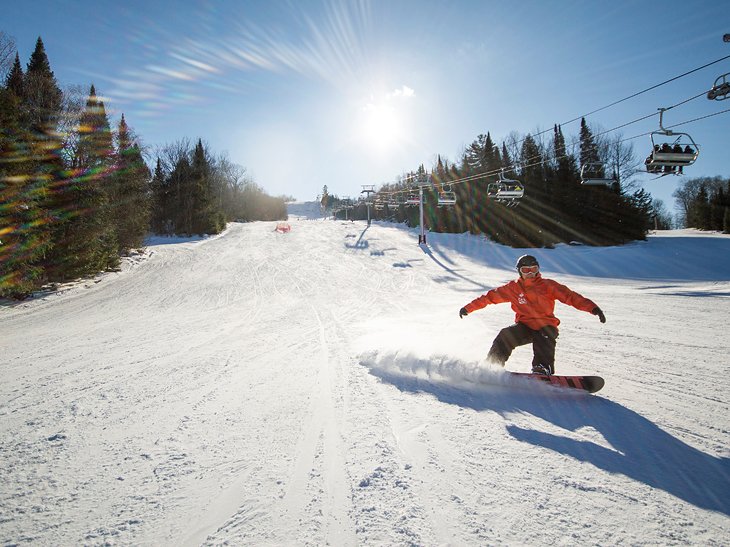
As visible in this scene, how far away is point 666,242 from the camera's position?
1257 inches

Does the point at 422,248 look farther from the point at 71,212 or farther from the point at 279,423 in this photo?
the point at 279,423

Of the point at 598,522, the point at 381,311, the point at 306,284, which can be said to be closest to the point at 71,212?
the point at 306,284

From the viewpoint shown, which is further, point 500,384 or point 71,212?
point 71,212

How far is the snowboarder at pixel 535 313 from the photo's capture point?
4023mm

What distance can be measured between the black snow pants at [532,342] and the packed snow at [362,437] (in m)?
0.38

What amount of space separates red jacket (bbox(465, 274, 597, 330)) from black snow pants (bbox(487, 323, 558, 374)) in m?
0.08

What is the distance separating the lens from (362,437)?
2.91 meters

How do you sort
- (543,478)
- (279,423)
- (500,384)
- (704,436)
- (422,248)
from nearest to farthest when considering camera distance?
1. (543,478)
2. (704,436)
3. (279,423)
4. (500,384)
5. (422,248)

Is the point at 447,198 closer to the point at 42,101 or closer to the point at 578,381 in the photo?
the point at 578,381

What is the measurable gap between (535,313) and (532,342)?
374 millimetres

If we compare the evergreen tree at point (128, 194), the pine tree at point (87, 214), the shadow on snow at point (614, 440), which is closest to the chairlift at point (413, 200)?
the evergreen tree at point (128, 194)

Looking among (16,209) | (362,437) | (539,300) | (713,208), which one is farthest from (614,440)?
(713,208)

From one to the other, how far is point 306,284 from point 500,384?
40.5 ft

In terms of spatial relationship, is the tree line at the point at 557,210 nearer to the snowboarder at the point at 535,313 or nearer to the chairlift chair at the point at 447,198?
the chairlift chair at the point at 447,198
